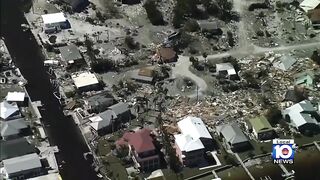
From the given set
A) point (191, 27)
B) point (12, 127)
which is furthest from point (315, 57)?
point (12, 127)

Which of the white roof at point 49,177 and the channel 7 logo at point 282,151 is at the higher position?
the white roof at point 49,177

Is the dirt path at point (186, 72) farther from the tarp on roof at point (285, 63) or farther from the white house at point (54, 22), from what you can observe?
the white house at point (54, 22)

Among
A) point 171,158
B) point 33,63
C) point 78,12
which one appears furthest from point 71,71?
point 171,158

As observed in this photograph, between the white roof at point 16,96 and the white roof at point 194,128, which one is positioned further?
the white roof at point 16,96

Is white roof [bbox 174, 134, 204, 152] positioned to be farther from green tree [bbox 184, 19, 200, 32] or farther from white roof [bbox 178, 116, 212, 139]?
green tree [bbox 184, 19, 200, 32]

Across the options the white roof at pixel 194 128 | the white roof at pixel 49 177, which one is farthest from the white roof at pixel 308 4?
the white roof at pixel 49 177

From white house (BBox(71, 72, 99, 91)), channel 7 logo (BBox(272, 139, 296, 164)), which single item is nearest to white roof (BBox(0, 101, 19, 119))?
white house (BBox(71, 72, 99, 91))

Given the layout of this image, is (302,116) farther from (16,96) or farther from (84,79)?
(16,96)

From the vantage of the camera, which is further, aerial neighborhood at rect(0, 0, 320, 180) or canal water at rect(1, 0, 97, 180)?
aerial neighborhood at rect(0, 0, 320, 180)
